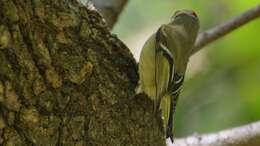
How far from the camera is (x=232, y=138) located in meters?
3.45

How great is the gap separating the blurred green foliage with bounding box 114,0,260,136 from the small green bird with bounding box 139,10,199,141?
37.2 inches

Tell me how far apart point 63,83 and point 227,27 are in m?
1.55

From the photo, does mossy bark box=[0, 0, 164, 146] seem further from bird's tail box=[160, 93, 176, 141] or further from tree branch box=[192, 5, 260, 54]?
tree branch box=[192, 5, 260, 54]

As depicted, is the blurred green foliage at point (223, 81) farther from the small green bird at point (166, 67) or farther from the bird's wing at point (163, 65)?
the bird's wing at point (163, 65)

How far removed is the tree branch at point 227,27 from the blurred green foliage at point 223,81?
734 mm

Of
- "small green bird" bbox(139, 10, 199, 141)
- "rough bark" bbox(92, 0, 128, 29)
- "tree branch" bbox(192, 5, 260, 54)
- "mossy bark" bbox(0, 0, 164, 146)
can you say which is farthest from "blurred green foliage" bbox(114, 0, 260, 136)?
"mossy bark" bbox(0, 0, 164, 146)

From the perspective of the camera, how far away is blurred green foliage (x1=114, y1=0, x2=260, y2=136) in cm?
458

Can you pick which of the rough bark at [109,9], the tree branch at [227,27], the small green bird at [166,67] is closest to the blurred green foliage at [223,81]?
the tree branch at [227,27]

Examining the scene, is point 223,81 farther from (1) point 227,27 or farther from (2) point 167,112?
(2) point 167,112

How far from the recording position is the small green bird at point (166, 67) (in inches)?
124

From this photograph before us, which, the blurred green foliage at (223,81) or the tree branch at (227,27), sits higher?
the tree branch at (227,27)

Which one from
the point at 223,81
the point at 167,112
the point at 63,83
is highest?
the point at 63,83

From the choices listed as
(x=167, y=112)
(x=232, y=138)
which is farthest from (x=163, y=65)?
(x=232, y=138)

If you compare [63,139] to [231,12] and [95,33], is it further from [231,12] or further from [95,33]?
[231,12]
